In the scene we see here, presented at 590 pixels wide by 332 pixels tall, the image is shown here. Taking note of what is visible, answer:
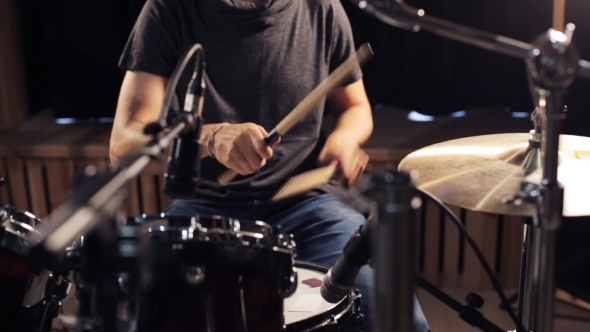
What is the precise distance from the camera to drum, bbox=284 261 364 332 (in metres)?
1.02

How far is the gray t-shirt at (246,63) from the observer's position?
1.53 m

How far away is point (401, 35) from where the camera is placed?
2.21 m

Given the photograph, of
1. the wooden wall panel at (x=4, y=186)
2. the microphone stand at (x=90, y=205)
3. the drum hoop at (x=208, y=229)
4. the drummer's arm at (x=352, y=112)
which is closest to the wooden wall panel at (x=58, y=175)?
the wooden wall panel at (x=4, y=186)

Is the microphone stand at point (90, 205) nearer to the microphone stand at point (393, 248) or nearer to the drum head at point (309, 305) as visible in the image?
the microphone stand at point (393, 248)

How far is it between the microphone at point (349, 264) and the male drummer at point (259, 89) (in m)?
0.59

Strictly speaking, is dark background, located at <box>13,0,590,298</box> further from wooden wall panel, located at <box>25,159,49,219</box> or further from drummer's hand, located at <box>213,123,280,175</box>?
drummer's hand, located at <box>213,123,280,175</box>

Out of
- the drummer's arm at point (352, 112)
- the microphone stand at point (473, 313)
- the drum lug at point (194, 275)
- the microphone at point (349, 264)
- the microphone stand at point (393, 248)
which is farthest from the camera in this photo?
the drummer's arm at point (352, 112)

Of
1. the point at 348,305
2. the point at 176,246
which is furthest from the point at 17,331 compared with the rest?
the point at 348,305

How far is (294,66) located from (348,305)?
0.72 meters

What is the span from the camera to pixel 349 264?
753 millimetres

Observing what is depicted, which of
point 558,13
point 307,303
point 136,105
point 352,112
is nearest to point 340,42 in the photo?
point 352,112

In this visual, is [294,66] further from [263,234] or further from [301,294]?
[263,234]

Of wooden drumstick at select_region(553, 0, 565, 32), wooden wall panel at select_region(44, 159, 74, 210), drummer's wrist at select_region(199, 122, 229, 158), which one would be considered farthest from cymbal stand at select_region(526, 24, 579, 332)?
wooden wall panel at select_region(44, 159, 74, 210)

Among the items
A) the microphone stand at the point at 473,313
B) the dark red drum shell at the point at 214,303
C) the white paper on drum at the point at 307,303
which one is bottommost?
the white paper on drum at the point at 307,303
